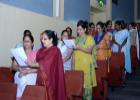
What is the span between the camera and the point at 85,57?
3.74 metres

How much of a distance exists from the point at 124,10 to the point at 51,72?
24.4 feet

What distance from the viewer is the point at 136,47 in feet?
22.7

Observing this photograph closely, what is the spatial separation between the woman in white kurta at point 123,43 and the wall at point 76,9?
899 millimetres

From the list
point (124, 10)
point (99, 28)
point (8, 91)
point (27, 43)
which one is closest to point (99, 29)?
point (99, 28)

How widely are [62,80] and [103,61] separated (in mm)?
1725

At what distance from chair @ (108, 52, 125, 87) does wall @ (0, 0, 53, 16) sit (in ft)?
4.50

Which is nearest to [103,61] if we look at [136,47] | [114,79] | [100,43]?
[100,43]

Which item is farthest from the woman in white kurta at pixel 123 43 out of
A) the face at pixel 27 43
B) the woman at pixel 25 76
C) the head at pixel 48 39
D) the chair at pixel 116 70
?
the head at pixel 48 39

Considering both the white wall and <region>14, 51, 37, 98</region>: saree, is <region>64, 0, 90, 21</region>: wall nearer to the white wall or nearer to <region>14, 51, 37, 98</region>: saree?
the white wall

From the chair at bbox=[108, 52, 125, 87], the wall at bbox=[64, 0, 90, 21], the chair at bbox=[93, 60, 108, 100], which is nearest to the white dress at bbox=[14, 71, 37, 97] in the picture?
the chair at bbox=[93, 60, 108, 100]

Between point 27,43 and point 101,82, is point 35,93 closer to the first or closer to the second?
point 27,43

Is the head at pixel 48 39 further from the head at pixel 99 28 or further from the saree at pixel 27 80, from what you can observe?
the head at pixel 99 28

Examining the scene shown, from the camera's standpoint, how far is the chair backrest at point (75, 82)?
340cm

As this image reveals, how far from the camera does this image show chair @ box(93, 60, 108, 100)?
4.43 metres
